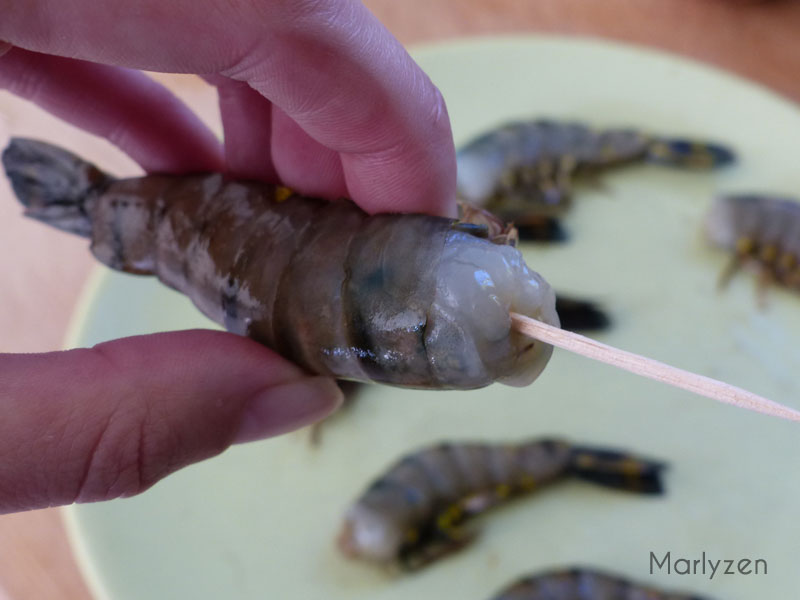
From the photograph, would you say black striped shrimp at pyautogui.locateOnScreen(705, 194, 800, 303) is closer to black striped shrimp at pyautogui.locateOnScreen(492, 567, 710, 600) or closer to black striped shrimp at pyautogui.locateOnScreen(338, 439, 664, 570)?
black striped shrimp at pyautogui.locateOnScreen(338, 439, 664, 570)

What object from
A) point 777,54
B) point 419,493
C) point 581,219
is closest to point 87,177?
point 419,493

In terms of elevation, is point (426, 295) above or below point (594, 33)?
below

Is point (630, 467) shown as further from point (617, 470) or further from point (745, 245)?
point (745, 245)

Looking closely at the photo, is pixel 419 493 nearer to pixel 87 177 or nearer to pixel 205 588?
pixel 205 588

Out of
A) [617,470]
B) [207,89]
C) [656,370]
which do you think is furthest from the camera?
[207,89]

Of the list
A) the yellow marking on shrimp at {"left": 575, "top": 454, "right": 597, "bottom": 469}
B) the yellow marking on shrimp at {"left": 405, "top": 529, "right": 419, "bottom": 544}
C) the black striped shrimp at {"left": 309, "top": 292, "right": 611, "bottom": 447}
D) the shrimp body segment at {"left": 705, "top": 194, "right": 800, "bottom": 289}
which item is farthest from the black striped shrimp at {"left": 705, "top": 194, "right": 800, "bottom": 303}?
the yellow marking on shrimp at {"left": 405, "top": 529, "right": 419, "bottom": 544}

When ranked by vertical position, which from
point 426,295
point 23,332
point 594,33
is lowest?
point 23,332

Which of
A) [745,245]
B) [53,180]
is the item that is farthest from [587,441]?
[53,180]
